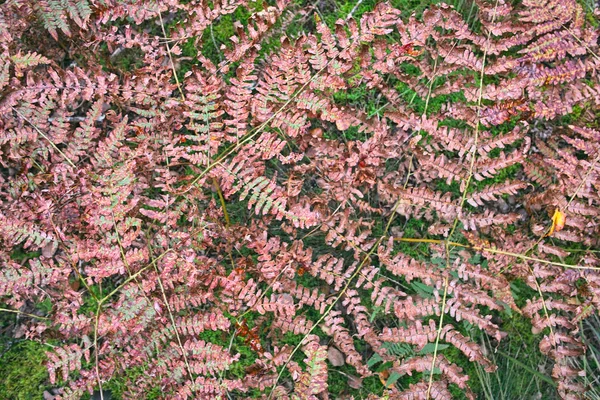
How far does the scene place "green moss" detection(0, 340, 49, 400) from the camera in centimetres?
354

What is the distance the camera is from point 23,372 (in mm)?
3555

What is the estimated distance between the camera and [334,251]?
12.0ft

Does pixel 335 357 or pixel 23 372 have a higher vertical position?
pixel 335 357

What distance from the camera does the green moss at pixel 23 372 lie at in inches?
139

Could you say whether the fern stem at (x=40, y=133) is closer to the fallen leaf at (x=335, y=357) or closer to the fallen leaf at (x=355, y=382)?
the fallen leaf at (x=335, y=357)

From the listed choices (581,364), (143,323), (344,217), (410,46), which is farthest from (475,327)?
(143,323)

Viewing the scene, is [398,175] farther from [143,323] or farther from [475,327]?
[143,323]

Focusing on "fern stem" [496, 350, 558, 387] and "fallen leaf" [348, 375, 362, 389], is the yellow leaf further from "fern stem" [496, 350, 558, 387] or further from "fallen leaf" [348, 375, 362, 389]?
"fallen leaf" [348, 375, 362, 389]

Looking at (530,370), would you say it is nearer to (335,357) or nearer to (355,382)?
(355,382)

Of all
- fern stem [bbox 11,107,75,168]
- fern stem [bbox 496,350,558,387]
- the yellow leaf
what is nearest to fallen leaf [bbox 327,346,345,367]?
fern stem [bbox 496,350,558,387]

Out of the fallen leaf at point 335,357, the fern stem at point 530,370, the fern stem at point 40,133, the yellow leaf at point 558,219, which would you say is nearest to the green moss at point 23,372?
the fern stem at point 40,133

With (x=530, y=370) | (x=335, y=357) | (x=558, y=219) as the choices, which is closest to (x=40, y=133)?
(x=335, y=357)

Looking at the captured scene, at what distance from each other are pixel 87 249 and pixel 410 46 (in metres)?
2.23

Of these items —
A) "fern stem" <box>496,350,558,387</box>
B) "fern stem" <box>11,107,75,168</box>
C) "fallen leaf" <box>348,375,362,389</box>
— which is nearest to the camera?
"fern stem" <box>11,107,75,168</box>
